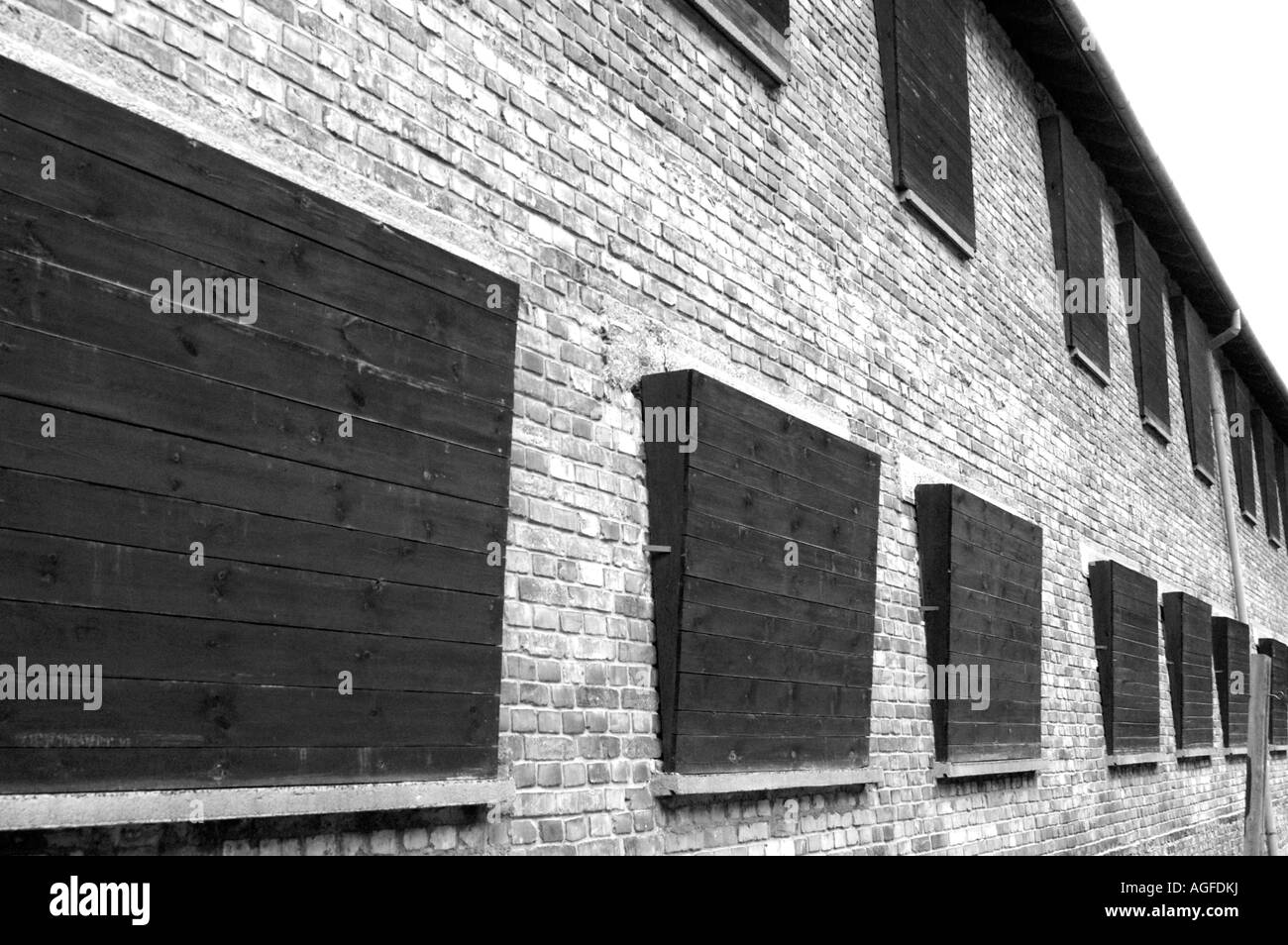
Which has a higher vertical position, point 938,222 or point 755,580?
point 938,222

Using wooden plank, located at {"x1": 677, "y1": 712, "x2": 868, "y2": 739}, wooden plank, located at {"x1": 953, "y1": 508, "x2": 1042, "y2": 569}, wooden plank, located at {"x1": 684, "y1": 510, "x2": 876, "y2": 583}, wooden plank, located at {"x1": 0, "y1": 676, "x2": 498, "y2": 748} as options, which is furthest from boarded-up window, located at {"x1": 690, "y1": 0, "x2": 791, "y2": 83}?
wooden plank, located at {"x1": 0, "y1": 676, "x2": 498, "y2": 748}

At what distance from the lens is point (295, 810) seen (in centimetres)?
323

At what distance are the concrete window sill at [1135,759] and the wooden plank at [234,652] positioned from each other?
736 centimetres

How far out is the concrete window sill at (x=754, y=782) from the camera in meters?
4.62

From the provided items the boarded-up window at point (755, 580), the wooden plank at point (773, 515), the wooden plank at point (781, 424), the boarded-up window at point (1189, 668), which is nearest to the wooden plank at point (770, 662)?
the boarded-up window at point (755, 580)

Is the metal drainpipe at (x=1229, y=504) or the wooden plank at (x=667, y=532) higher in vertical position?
the metal drainpipe at (x=1229, y=504)

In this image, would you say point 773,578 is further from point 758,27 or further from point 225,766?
point 225,766

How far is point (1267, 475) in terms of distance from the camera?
21.0 m

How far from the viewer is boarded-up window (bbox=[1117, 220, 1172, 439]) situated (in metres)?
13.0

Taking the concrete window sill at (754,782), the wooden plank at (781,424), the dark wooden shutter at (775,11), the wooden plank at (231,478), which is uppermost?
the dark wooden shutter at (775,11)

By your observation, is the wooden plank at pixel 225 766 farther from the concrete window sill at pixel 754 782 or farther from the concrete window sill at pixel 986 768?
the concrete window sill at pixel 986 768

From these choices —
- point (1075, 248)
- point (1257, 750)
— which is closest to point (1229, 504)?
point (1075, 248)

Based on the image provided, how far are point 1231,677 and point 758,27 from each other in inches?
452
